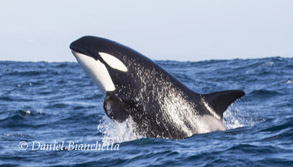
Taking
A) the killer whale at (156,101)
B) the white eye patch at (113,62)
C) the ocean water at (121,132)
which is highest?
the white eye patch at (113,62)

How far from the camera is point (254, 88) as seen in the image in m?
20.6

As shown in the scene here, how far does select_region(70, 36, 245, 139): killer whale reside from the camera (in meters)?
9.80

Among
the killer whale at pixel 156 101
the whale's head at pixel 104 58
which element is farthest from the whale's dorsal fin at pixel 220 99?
the whale's head at pixel 104 58

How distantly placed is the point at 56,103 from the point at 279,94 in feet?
24.8

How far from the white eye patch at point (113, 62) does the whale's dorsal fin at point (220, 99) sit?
1.62 meters

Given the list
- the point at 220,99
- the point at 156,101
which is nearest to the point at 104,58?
the point at 156,101

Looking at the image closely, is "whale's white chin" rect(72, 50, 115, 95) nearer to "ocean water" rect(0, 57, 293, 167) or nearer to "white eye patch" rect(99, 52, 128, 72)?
"white eye patch" rect(99, 52, 128, 72)

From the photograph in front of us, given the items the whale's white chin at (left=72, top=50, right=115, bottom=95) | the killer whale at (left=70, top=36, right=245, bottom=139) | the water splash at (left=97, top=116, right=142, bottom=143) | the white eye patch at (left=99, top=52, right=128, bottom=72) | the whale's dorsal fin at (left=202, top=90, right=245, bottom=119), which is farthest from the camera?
the whale's white chin at (left=72, top=50, right=115, bottom=95)

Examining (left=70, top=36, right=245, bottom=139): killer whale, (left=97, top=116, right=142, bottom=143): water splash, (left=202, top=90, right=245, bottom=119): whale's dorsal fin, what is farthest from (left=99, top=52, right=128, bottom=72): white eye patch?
(left=202, top=90, right=245, bottom=119): whale's dorsal fin

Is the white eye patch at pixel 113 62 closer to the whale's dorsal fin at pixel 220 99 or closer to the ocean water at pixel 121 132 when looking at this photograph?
the ocean water at pixel 121 132

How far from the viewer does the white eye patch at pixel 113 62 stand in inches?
405

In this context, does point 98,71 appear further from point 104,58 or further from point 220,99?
point 220,99

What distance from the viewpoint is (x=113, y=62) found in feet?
34.2

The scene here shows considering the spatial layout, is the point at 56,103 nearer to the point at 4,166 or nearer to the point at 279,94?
the point at 279,94
